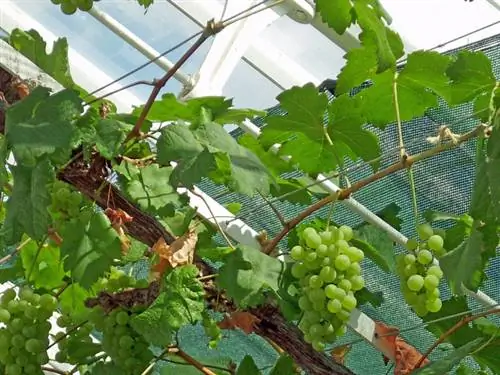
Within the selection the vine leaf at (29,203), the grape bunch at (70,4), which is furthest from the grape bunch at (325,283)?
the grape bunch at (70,4)

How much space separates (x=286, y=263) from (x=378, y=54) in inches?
12.8

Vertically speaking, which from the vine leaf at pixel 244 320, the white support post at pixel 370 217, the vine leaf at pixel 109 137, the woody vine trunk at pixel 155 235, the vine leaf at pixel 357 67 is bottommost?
the vine leaf at pixel 244 320

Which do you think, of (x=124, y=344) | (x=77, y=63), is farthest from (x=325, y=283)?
(x=77, y=63)

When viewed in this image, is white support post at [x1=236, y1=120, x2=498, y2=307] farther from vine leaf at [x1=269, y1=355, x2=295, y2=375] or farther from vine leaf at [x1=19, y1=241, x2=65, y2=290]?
vine leaf at [x1=19, y1=241, x2=65, y2=290]

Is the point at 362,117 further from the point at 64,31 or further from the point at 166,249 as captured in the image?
the point at 64,31

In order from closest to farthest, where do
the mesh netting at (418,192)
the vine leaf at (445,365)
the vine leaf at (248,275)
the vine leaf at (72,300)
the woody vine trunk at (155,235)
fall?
the vine leaf at (445,365), the vine leaf at (248,275), the woody vine trunk at (155,235), the vine leaf at (72,300), the mesh netting at (418,192)

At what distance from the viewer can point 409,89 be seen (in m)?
1.67

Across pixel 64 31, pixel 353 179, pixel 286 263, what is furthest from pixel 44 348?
pixel 64 31

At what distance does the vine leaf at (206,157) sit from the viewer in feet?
4.71

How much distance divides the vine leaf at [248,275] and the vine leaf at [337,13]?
1.14 ft

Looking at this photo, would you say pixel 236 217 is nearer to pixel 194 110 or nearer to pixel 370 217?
pixel 194 110

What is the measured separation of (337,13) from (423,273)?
40cm

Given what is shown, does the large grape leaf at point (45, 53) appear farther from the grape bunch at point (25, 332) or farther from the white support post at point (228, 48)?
the white support post at point (228, 48)

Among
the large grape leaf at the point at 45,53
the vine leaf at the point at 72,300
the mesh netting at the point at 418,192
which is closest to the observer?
the large grape leaf at the point at 45,53
